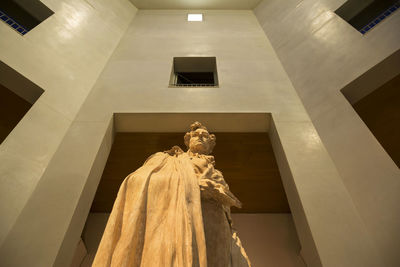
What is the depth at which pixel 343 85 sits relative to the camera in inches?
163

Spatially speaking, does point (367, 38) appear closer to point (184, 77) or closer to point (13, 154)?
point (184, 77)

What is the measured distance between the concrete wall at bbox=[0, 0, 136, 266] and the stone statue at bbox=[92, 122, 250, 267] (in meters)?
1.51

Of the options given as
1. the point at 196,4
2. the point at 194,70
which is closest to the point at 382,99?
the point at 194,70

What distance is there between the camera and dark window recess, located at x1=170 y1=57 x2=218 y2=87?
6172 millimetres

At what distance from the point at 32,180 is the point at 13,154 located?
454 millimetres

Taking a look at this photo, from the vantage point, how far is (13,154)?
3.21m

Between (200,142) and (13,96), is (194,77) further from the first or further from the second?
(13,96)

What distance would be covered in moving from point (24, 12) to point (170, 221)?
7258 millimetres

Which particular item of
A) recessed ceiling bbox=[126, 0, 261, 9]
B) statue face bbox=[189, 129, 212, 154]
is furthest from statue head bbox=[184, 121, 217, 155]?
recessed ceiling bbox=[126, 0, 261, 9]

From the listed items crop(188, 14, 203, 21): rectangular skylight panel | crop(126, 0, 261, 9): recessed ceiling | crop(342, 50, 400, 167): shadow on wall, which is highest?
crop(126, 0, 261, 9): recessed ceiling

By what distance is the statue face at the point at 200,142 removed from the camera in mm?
2959

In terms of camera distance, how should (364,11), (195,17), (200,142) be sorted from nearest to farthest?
(200,142) → (364,11) → (195,17)

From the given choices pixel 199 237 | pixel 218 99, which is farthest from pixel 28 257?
pixel 218 99

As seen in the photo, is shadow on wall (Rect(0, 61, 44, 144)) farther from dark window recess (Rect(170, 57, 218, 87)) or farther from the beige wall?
dark window recess (Rect(170, 57, 218, 87))
